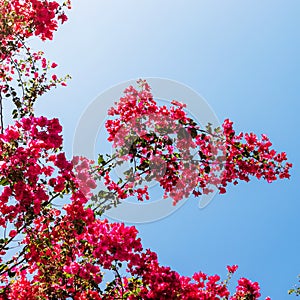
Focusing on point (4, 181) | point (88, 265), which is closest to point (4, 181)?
point (4, 181)

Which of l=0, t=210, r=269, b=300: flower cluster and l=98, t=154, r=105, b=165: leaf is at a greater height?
l=98, t=154, r=105, b=165: leaf

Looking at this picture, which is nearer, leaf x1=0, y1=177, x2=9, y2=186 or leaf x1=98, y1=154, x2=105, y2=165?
leaf x1=0, y1=177, x2=9, y2=186

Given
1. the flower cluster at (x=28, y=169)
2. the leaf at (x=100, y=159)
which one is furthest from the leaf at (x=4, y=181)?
the leaf at (x=100, y=159)

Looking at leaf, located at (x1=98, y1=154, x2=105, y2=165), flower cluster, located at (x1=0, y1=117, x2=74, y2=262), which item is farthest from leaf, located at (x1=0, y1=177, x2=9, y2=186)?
leaf, located at (x1=98, y1=154, x2=105, y2=165)

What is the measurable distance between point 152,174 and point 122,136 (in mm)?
793

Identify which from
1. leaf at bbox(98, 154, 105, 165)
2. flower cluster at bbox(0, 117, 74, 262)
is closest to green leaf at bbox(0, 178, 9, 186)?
flower cluster at bbox(0, 117, 74, 262)

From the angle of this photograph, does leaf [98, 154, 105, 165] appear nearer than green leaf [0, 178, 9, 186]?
No

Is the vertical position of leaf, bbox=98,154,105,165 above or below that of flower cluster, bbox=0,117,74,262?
above

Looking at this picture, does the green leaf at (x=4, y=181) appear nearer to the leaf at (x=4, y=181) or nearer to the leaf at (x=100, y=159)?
the leaf at (x=4, y=181)

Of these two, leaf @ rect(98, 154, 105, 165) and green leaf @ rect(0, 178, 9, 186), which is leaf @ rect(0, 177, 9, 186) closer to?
green leaf @ rect(0, 178, 9, 186)

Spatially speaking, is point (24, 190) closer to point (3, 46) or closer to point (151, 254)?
point (151, 254)

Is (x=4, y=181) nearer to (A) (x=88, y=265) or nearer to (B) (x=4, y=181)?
(B) (x=4, y=181)

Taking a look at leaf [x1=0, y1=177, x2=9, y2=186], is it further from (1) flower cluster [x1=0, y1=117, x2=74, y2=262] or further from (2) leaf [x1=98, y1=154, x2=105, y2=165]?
(2) leaf [x1=98, y1=154, x2=105, y2=165]

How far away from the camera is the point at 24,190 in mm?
A: 3916
